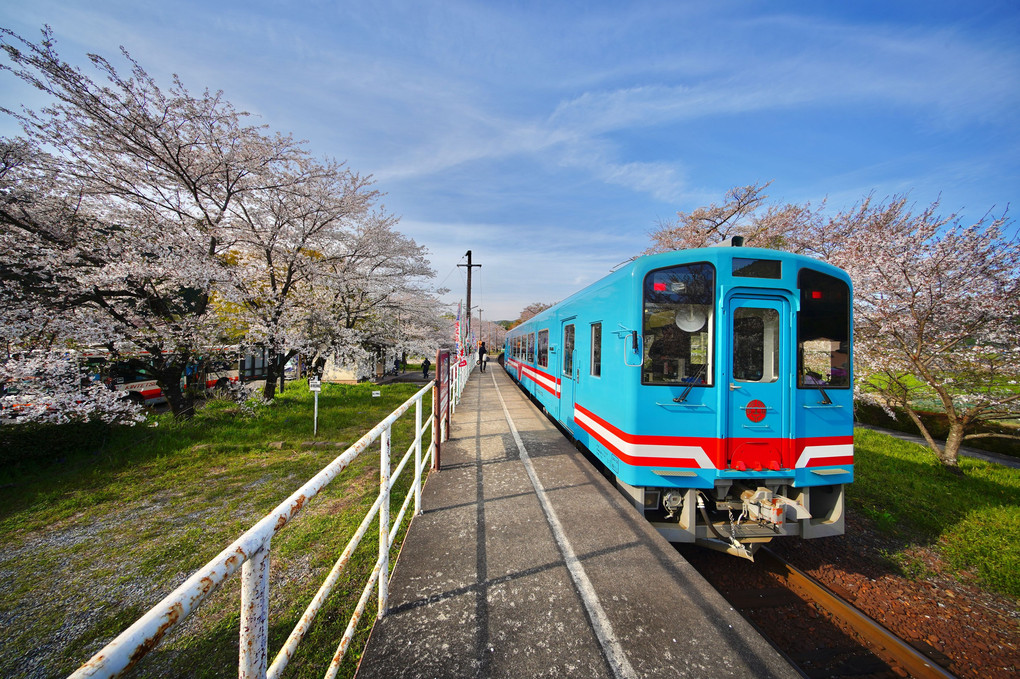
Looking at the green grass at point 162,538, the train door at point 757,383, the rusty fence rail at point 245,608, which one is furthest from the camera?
the train door at point 757,383

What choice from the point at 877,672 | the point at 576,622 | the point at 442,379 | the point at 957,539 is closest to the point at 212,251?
the point at 442,379

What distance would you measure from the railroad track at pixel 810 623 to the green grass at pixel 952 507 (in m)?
1.96

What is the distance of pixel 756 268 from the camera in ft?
12.7

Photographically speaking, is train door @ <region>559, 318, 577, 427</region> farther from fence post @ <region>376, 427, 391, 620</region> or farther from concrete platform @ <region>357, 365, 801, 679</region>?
fence post @ <region>376, 427, 391, 620</region>

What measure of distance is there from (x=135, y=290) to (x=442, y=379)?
698 cm

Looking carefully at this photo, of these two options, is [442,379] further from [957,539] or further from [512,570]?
[957,539]

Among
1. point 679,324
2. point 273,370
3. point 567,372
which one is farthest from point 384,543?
point 273,370

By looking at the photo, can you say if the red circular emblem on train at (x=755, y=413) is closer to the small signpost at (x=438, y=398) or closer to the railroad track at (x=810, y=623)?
the railroad track at (x=810, y=623)

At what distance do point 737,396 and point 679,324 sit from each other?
85 centimetres

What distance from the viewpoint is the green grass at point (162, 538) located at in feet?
9.18

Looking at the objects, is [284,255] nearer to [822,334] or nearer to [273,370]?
[273,370]

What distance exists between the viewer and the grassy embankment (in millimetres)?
2873

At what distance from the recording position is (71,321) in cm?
714

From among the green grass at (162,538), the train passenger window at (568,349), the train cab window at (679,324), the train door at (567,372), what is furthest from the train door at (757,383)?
the green grass at (162,538)
